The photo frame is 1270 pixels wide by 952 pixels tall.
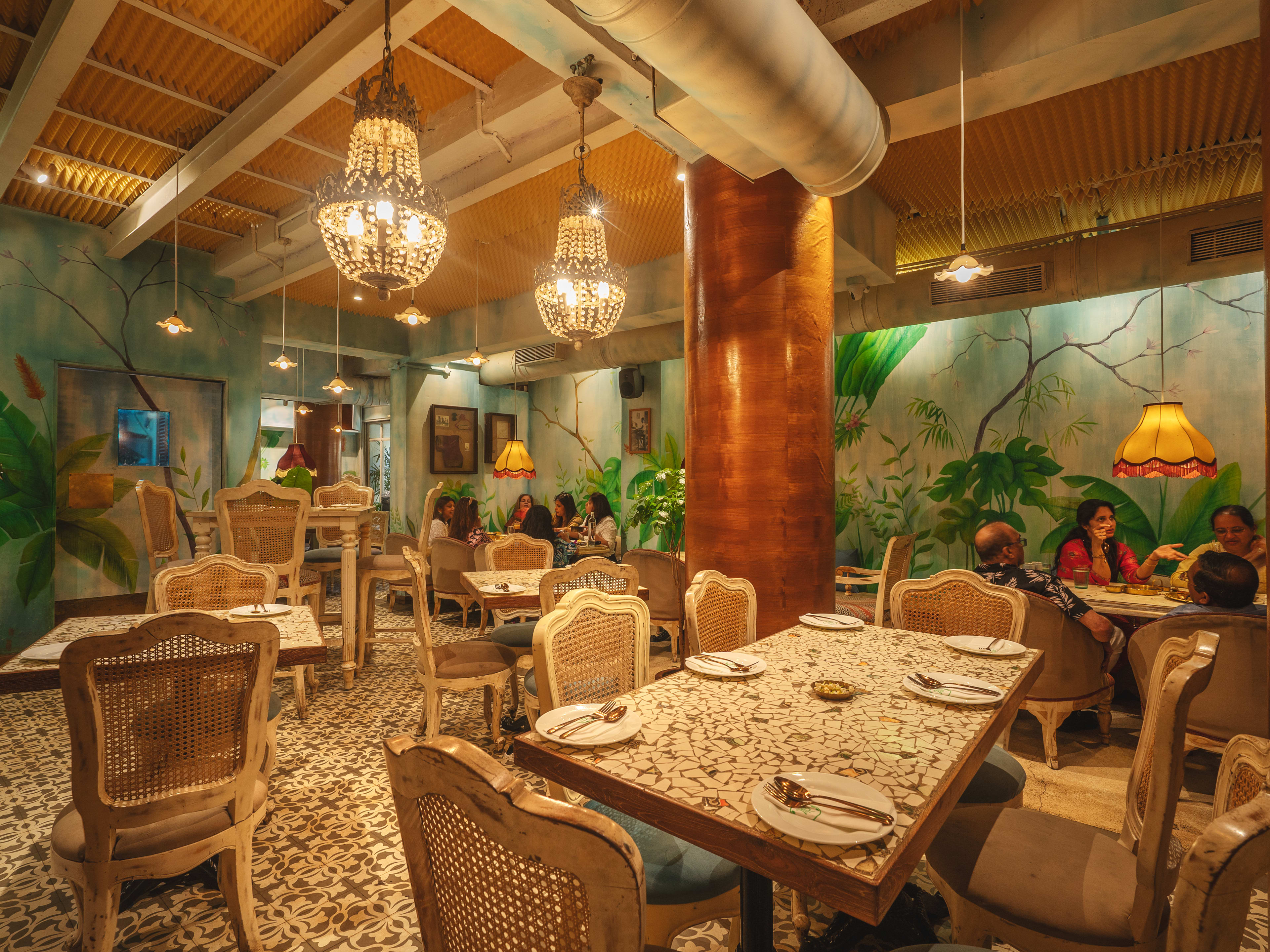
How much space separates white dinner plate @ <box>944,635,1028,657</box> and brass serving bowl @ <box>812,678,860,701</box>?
626mm

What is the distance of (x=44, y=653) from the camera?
215 cm

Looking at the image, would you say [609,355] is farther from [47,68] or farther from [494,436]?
[47,68]

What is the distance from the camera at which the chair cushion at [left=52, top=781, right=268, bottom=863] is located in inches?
67.5

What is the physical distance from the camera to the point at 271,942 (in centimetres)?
205

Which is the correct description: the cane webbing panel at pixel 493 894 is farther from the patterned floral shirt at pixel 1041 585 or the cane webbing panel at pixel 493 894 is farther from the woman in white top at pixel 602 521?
the woman in white top at pixel 602 521

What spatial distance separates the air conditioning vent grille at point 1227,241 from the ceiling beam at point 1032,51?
8.21ft

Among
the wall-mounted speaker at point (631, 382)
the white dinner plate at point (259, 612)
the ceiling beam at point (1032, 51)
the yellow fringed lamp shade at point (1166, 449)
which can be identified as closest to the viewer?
the ceiling beam at point (1032, 51)

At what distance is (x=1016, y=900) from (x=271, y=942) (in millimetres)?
2270

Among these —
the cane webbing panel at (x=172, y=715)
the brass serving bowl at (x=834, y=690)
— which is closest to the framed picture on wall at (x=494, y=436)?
the cane webbing panel at (x=172, y=715)

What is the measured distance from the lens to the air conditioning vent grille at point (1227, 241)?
435cm

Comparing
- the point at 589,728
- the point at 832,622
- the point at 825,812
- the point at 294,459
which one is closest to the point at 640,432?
the point at 294,459

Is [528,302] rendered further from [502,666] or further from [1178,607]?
[1178,607]

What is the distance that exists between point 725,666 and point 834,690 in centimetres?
35

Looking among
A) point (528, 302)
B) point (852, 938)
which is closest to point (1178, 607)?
point (852, 938)
